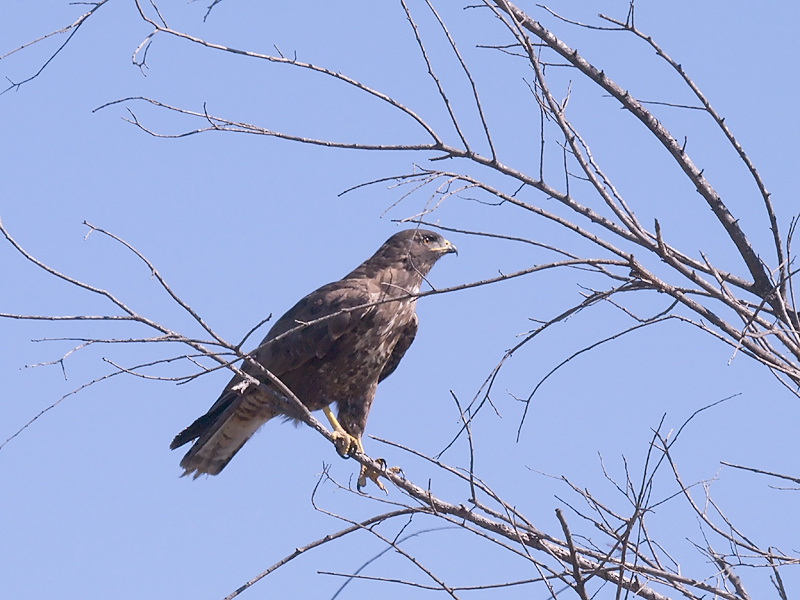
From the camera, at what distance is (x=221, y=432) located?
5934mm

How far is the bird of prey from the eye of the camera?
5461 millimetres

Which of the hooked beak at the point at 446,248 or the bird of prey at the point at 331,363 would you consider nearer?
the bird of prey at the point at 331,363

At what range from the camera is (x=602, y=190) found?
275cm

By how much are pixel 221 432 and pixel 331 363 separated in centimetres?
94

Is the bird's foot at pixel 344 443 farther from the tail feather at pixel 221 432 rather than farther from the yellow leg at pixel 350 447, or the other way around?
the tail feather at pixel 221 432

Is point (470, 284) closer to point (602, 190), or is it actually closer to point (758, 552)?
point (602, 190)

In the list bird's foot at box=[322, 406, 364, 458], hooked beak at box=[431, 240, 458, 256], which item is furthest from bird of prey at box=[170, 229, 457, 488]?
hooked beak at box=[431, 240, 458, 256]

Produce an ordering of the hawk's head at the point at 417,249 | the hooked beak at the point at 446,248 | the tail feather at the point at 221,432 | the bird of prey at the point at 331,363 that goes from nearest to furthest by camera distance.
Answer: the bird of prey at the point at 331,363 → the tail feather at the point at 221,432 → the hawk's head at the point at 417,249 → the hooked beak at the point at 446,248

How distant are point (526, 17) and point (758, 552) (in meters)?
1.90

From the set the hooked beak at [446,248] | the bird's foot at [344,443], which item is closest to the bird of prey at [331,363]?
the bird's foot at [344,443]

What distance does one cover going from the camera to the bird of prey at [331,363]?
17.9 ft

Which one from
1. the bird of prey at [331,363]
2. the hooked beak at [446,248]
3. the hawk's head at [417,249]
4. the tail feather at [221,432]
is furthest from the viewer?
the hooked beak at [446,248]

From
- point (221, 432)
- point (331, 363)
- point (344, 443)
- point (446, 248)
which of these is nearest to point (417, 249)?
point (446, 248)

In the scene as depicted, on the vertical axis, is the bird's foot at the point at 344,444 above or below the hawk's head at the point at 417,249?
below
